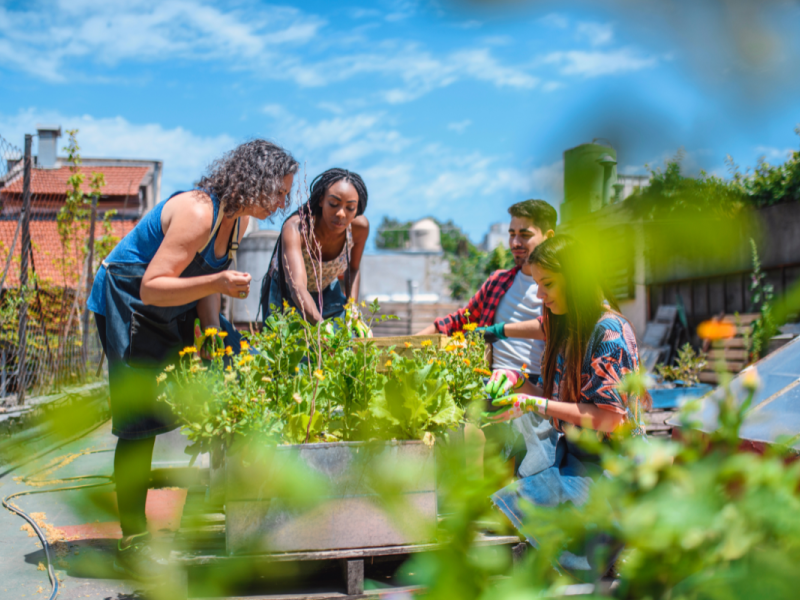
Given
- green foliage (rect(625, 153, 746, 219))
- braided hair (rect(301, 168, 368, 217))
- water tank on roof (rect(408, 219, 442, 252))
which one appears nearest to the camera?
green foliage (rect(625, 153, 746, 219))

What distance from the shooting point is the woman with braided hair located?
8.15ft

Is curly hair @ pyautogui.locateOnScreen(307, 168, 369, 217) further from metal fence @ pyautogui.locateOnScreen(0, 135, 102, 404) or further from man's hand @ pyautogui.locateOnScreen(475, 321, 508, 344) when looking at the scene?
metal fence @ pyautogui.locateOnScreen(0, 135, 102, 404)

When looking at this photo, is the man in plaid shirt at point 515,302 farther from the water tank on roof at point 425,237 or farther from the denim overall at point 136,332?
the water tank on roof at point 425,237

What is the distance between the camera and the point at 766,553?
0.30 meters

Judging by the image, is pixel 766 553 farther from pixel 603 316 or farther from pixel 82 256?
pixel 82 256

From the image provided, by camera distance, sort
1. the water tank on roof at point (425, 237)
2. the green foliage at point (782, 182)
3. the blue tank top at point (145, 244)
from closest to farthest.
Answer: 1. the blue tank top at point (145, 244)
2. the green foliage at point (782, 182)
3. the water tank on roof at point (425, 237)

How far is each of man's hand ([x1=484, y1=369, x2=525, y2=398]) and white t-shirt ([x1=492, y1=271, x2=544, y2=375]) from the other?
0.74 metres

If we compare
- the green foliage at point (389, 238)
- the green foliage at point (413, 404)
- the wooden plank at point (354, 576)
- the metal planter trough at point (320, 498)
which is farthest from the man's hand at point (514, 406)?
the green foliage at point (389, 238)

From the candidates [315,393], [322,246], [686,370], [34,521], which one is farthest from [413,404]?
[686,370]

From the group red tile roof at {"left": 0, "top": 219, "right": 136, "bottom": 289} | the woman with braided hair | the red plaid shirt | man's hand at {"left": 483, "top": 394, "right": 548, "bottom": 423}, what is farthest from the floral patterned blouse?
red tile roof at {"left": 0, "top": 219, "right": 136, "bottom": 289}

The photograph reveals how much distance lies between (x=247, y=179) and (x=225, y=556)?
1.19 meters

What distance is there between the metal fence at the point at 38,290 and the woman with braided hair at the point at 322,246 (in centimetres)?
265

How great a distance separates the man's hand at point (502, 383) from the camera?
184 cm

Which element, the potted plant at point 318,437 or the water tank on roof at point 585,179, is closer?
the water tank on roof at point 585,179
